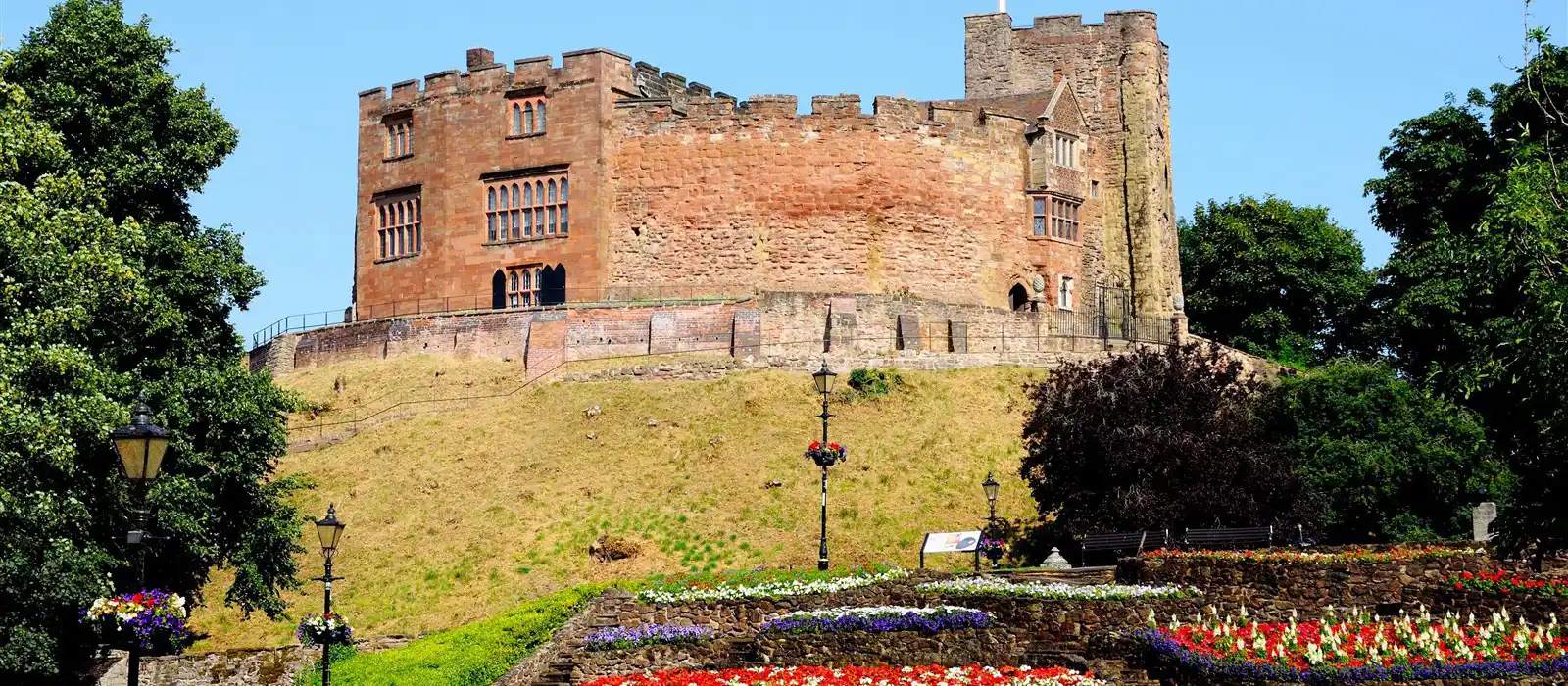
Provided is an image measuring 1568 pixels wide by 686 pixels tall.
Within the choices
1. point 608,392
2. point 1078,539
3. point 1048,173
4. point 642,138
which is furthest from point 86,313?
point 1048,173

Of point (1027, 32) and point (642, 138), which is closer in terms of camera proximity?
point (642, 138)

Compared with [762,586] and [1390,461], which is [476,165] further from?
[762,586]

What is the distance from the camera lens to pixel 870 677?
27656mm

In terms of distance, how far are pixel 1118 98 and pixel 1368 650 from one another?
45198mm

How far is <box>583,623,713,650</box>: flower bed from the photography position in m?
31.1

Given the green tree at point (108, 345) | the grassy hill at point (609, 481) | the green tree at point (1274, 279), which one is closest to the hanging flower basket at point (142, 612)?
the green tree at point (108, 345)

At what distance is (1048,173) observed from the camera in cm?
6525

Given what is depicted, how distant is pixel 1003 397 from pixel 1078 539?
43.3ft

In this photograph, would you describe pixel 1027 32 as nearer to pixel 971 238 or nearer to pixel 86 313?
pixel 971 238

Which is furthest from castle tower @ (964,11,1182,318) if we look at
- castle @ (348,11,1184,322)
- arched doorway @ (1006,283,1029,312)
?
arched doorway @ (1006,283,1029,312)

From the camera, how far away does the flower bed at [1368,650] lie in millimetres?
23344

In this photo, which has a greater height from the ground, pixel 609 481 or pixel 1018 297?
pixel 1018 297

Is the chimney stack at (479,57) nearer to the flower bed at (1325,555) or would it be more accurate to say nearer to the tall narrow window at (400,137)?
the tall narrow window at (400,137)

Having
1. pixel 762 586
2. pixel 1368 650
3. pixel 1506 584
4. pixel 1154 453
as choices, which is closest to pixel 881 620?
pixel 762 586
